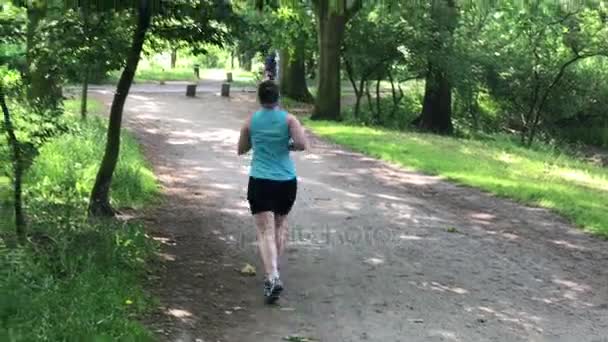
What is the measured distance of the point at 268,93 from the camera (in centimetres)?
678

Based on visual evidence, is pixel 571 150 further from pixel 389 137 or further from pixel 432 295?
pixel 432 295

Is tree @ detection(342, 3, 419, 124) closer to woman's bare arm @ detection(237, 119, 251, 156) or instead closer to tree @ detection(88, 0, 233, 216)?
tree @ detection(88, 0, 233, 216)

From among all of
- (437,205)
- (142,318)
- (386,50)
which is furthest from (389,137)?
(142,318)

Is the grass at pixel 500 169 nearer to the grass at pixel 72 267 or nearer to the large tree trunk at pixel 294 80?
the grass at pixel 72 267

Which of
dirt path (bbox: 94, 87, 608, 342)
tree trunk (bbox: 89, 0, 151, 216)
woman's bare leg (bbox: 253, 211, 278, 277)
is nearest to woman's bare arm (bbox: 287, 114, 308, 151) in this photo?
woman's bare leg (bbox: 253, 211, 278, 277)

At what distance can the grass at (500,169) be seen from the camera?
39.3 feet

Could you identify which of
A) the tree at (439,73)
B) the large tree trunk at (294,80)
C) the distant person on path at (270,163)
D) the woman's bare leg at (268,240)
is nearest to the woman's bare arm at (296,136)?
the distant person on path at (270,163)

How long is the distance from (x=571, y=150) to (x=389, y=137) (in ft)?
42.1

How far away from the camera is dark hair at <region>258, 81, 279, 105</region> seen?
6766 millimetres

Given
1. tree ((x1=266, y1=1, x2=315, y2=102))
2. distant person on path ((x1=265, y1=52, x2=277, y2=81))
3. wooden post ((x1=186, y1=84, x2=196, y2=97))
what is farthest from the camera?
wooden post ((x1=186, y1=84, x2=196, y2=97))

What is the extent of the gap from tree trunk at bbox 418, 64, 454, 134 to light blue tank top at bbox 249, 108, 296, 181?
19.8 metres

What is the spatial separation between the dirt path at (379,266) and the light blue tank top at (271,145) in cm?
110

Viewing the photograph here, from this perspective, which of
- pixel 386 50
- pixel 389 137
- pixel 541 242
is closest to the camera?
pixel 541 242

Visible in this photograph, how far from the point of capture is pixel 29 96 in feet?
25.8
